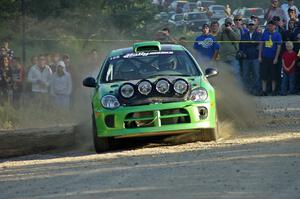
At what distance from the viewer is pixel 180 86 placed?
1416 cm

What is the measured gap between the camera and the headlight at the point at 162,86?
14.1 metres

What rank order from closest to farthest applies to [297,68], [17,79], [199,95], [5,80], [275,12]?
1. [199,95]
2. [5,80]
3. [17,79]
4. [297,68]
5. [275,12]

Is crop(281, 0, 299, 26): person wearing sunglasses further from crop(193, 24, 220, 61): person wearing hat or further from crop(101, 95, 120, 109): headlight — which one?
crop(101, 95, 120, 109): headlight

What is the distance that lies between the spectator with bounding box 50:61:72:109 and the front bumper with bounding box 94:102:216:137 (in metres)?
9.74

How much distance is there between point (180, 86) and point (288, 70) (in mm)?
11139

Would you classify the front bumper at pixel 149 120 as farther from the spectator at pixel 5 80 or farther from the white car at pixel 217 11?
the white car at pixel 217 11

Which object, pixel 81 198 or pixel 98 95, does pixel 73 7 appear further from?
pixel 81 198

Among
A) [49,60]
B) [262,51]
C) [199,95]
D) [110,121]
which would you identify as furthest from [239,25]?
[110,121]

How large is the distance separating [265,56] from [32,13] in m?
11.7

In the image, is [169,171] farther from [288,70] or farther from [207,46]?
[288,70]

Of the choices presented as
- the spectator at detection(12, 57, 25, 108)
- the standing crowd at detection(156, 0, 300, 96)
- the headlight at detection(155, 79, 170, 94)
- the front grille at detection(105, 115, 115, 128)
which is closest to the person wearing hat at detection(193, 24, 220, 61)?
the standing crowd at detection(156, 0, 300, 96)

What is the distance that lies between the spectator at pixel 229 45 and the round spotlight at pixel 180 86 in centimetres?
1065

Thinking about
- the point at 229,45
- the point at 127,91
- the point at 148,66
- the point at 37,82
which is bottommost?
the point at 37,82

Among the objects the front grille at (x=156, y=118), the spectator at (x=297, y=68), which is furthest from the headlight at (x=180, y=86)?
the spectator at (x=297, y=68)
